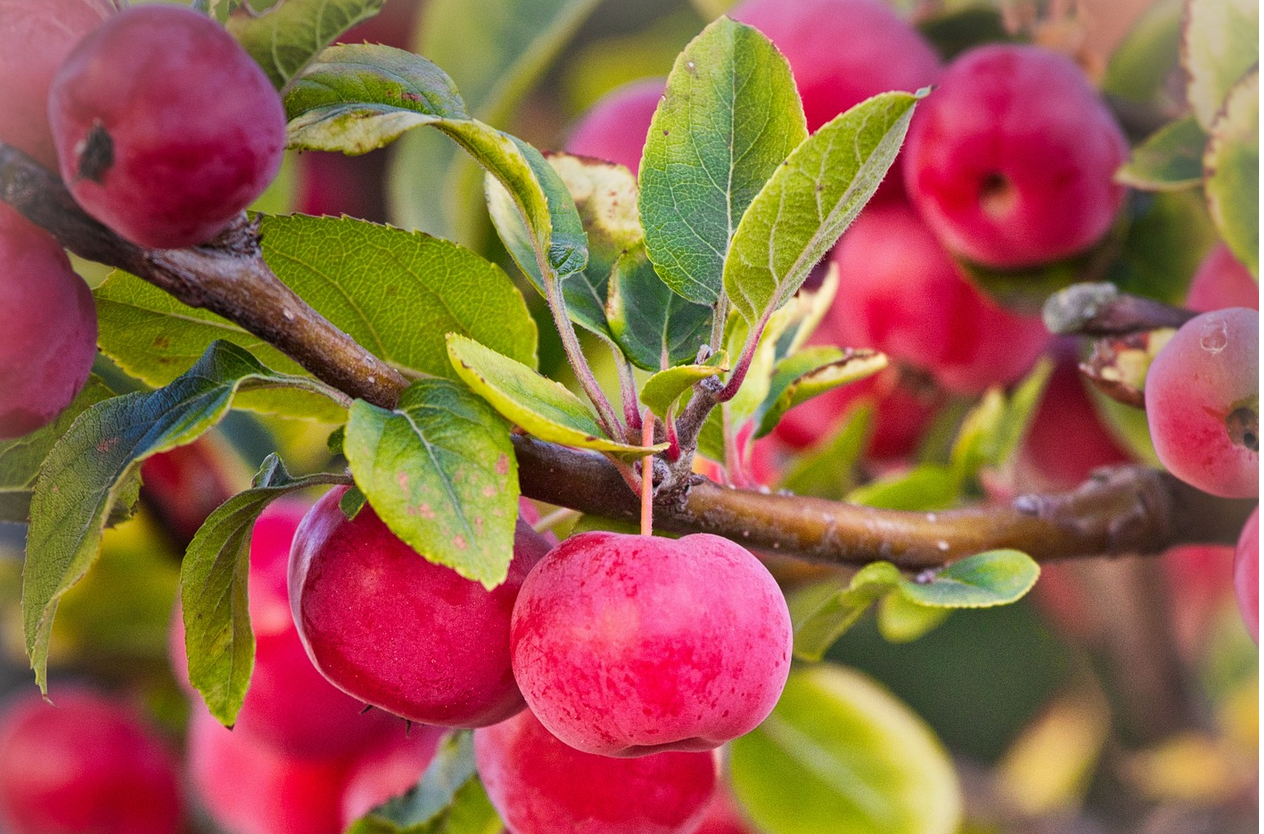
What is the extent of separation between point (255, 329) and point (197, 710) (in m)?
0.55

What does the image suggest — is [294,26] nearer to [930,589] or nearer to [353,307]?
[353,307]

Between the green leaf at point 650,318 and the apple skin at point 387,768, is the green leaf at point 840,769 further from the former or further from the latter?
the green leaf at point 650,318

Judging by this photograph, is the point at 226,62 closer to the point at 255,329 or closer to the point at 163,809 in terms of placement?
the point at 255,329

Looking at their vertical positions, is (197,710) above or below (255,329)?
below

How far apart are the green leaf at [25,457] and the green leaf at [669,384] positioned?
197 millimetres

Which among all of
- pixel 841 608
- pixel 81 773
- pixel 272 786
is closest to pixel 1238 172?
pixel 841 608

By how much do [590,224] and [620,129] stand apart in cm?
29

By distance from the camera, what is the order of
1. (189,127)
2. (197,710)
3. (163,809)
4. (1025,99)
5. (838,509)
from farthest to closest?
(163,809)
(197,710)
(1025,99)
(838,509)
(189,127)

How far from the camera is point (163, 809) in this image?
3.16 ft

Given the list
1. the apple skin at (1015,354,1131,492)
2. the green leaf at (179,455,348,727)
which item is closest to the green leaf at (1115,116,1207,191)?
the apple skin at (1015,354,1131,492)

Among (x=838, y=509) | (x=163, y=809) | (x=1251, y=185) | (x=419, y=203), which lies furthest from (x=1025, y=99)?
(x=163, y=809)

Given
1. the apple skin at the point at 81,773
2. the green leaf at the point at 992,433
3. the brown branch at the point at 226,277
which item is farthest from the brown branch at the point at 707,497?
the apple skin at the point at 81,773

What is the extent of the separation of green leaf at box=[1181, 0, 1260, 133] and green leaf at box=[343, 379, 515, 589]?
414mm

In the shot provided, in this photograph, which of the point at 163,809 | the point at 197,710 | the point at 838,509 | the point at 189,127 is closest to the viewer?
the point at 189,127
